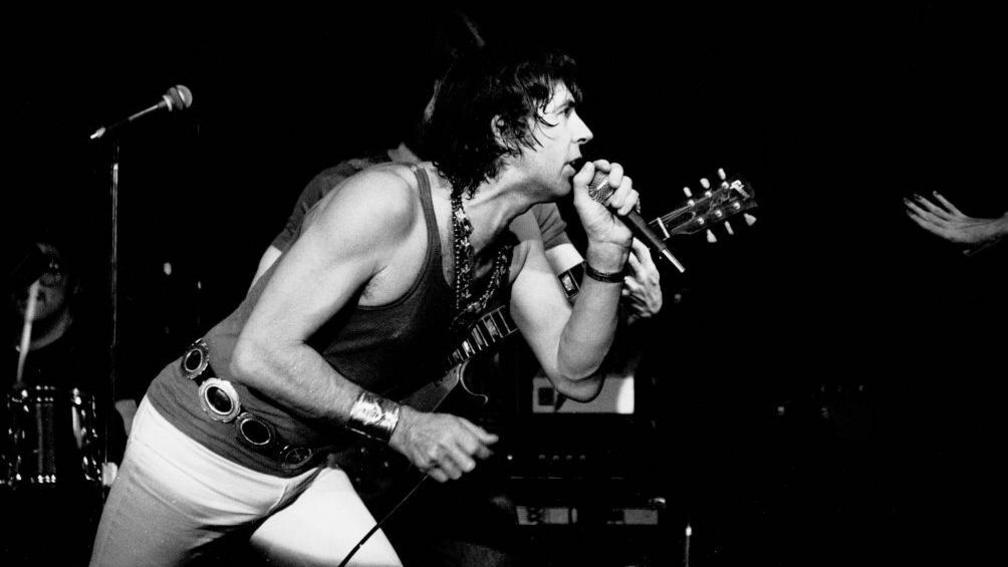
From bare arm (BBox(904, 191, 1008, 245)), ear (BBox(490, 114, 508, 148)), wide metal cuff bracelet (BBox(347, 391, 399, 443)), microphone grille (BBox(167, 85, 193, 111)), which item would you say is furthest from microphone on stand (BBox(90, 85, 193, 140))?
bare arm (BBox(904, 191, 1008, 245))

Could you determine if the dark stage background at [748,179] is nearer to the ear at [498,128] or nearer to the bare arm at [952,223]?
the bare arm at [952,223]

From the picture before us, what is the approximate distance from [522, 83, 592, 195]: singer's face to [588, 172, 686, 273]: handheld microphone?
6cm

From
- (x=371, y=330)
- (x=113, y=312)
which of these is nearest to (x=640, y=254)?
(x=371, y=330)

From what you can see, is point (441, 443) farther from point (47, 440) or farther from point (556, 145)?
point (47, 440)

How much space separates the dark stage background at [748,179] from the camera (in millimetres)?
3760

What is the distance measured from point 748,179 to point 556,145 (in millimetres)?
2213

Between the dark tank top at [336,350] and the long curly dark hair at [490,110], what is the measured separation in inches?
5.0

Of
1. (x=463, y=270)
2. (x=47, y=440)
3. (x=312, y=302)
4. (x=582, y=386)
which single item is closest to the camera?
(x=312, y=302)

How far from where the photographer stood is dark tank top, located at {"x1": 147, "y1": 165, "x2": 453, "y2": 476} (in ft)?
5.99

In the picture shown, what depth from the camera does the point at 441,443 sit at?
65.3 inches

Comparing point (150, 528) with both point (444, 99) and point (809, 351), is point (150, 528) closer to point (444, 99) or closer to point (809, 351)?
point (444, 99)

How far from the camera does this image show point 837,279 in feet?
13.6

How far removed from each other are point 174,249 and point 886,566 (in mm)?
3709

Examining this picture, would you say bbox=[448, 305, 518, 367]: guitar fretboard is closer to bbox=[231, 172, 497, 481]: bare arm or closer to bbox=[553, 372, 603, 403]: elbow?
bbox=[553, 372, 603, 403]: elbow
